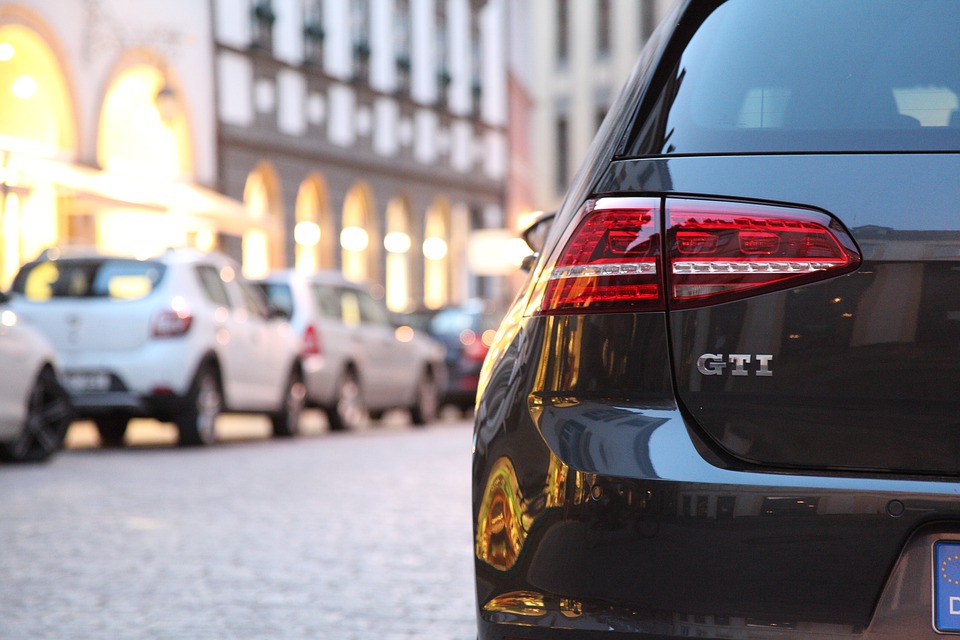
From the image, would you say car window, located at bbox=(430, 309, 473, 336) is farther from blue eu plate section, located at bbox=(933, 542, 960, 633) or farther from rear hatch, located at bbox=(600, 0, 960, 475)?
blue eu plate section, located at bbox=(933, 542, 960, 633)

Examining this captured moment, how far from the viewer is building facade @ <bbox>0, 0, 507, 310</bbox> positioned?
22.8m

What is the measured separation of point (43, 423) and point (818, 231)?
9833 mm

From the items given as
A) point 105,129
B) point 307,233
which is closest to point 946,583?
point 105,129

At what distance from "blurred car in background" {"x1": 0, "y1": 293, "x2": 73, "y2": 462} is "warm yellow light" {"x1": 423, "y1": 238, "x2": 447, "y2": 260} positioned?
27.4 meters

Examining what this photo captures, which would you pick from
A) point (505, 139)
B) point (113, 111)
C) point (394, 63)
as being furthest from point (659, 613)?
point (505, 139)

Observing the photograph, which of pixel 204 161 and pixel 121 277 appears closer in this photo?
pixel 121 277

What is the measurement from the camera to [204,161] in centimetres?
2850

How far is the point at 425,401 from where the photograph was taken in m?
19.6

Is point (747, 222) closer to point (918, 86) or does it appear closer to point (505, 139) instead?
point (918, 86)

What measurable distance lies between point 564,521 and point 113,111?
79.4ft

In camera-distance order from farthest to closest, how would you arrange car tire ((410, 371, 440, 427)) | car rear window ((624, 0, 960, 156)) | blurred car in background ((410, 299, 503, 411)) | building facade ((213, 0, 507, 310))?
1. building facade ((213, 0, 507, 310))
2. blurred car in background ((410, 299, 503, 411))
3. car tire ((410, 371, 440, 427))
4. car rear window ((624, 0, 960, 156))

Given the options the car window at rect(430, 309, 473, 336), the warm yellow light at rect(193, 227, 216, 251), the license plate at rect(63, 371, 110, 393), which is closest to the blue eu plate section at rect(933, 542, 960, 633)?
the license plate at rect(63, 371, 110, 393)

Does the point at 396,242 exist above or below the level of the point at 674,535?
above

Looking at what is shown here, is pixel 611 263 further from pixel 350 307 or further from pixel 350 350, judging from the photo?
pixel 350 307
